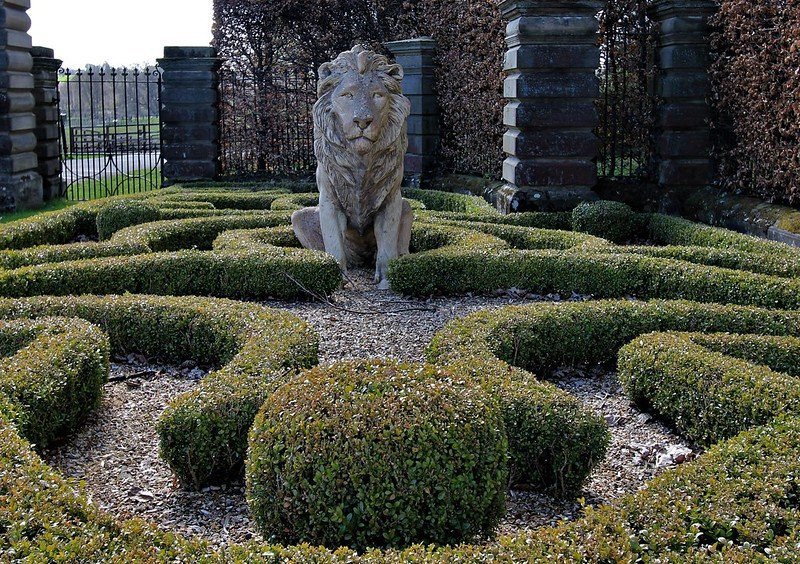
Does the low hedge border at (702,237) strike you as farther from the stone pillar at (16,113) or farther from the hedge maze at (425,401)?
the stone pillar at (16,113)

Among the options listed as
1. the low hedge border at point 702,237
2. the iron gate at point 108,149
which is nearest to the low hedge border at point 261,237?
the low hedge border at point 702,237

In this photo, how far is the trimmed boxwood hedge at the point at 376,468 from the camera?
3160 mm

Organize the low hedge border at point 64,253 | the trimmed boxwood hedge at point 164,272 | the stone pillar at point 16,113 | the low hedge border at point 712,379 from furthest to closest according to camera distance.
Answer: the stone pillar at point 16,113, the low hedge border at point 64,253, the trimmed boxwood hedge at point 164,272, the low hedge border at point 712,379

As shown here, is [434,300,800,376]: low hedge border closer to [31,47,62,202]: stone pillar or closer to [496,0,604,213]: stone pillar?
[496,0,604,213]: stone pillar

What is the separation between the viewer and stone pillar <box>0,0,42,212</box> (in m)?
14.9

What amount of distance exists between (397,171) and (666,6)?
20.4 feet

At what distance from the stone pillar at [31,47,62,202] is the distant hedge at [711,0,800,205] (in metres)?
12.4

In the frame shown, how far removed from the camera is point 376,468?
3.15m

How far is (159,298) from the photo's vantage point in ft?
21.0

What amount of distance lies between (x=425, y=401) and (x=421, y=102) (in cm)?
1382

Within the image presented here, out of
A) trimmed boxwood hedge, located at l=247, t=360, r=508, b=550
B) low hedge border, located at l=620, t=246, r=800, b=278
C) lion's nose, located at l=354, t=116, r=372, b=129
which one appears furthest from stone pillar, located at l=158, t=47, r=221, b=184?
trimmed boxwood hedge, located at l=247, t=360, r=508, b=550

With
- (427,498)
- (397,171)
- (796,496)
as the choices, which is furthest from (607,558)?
(397,171)

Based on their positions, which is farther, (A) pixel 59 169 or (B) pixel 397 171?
(A) pixel 59 169

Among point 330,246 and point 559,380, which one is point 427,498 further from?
point 330,246
